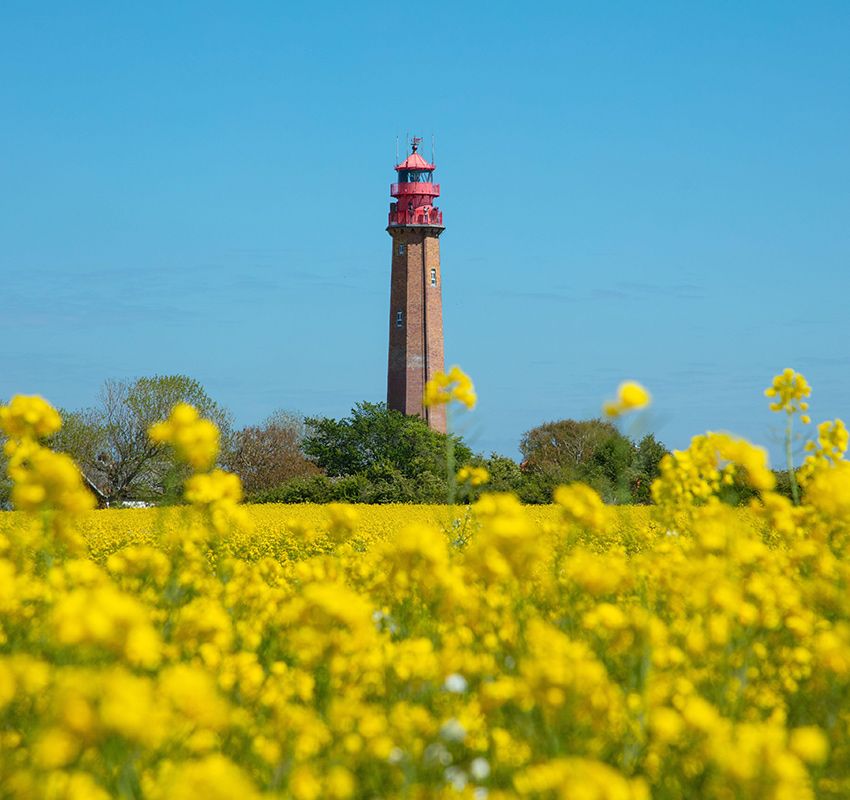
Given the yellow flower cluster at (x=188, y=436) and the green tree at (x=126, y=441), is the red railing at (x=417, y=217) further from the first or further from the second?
the yellow flower cluster at (x=188, y=436)

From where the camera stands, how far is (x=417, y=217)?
48125mm

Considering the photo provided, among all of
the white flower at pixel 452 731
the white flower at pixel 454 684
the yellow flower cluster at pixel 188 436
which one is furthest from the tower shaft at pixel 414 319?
the white flower at pixel 452 731

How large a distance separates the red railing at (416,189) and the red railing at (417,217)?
79 centimetres

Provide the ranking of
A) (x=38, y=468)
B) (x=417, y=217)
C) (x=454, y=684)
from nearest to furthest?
1. (x=454, y=684)
2. (x=38, y=468)
3. (x=417, y=217)

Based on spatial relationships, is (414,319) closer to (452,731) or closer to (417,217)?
(417,217)

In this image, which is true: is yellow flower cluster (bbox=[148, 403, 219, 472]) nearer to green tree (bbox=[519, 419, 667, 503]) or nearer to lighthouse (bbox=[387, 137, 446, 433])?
green tree (bbox=[519, 419, 667, 503])

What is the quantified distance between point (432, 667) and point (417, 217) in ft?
146

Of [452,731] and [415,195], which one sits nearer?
[452,731]

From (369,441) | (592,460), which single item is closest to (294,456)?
(369,441)

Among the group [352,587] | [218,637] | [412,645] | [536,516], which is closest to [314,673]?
[218,637]

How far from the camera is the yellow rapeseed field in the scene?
10.1 ft

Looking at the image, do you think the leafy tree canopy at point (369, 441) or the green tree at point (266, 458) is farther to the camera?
the green tree at point (266, 458)

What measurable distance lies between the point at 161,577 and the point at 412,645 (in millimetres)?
2334

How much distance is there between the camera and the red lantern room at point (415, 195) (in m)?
48.2
